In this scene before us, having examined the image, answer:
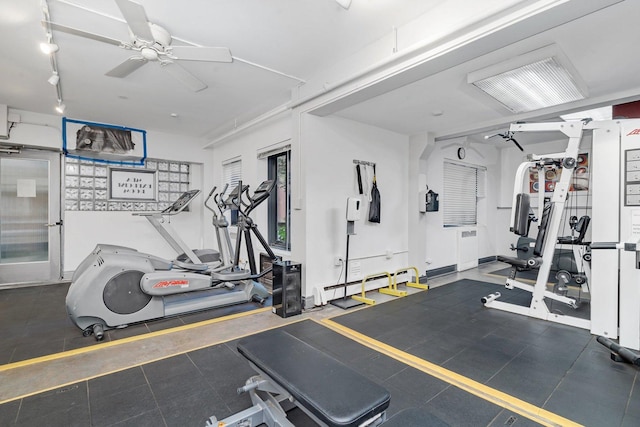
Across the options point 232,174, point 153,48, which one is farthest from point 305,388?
point 232,174

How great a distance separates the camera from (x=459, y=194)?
652cm

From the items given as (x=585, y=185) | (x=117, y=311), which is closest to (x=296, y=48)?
(x=117, y=311)

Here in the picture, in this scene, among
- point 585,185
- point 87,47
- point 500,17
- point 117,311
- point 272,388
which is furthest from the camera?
point 585,185

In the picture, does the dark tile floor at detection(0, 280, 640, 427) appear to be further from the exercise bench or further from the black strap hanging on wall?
the black strap hanging on wall

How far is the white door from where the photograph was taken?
16.4 ft

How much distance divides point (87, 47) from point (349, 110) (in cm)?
295

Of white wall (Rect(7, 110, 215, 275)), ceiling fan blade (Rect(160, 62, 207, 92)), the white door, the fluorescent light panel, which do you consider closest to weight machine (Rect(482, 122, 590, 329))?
the fluorescent light panel

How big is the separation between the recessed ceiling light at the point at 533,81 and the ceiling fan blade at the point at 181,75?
2.88 m

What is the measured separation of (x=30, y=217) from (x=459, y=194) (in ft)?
26.5

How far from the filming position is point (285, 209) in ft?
17.2

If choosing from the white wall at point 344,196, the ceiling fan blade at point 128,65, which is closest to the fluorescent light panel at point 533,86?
the white wall at point 344,196

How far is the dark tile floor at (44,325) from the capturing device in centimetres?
285

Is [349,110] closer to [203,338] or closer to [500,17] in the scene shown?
[500,17]

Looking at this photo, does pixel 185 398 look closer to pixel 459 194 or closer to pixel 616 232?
pixel 616 232
